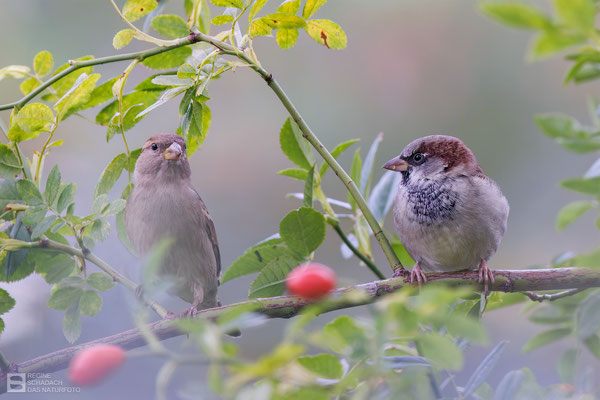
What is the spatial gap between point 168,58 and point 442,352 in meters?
0.78

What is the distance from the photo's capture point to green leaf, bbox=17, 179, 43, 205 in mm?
985

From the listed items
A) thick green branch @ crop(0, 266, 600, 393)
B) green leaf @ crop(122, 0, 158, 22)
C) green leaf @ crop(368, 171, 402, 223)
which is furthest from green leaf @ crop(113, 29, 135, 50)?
green leaf @ crop(368, 171, 402, 223)

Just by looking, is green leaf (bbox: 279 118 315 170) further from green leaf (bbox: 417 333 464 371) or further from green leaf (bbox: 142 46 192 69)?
green leaf (bbox: 417 333 464 371)

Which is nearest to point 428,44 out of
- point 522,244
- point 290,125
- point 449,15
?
point 449,15

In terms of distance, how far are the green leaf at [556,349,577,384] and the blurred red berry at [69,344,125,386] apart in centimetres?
66

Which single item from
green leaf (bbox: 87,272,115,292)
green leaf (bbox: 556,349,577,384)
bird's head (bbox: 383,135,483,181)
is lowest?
green leaf (bbox: 556,349,577,384)

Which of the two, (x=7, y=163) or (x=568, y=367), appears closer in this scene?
(x=568, y=367)

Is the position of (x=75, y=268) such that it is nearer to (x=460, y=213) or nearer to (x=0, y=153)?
(x=0, y=153)

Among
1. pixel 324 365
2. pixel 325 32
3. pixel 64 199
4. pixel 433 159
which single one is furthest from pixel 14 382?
pixel 433 159

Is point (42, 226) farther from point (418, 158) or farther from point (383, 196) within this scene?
point (418, 158)

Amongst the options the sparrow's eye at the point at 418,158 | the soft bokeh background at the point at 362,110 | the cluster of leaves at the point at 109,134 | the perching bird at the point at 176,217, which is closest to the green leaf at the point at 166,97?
the cluster of leaves at the point at 109,134

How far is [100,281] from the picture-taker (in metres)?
1.04

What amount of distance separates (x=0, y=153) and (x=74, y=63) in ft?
0.61

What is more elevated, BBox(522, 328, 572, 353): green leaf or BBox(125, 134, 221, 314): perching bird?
BBox(125, 134, 221, 314): perching bird
